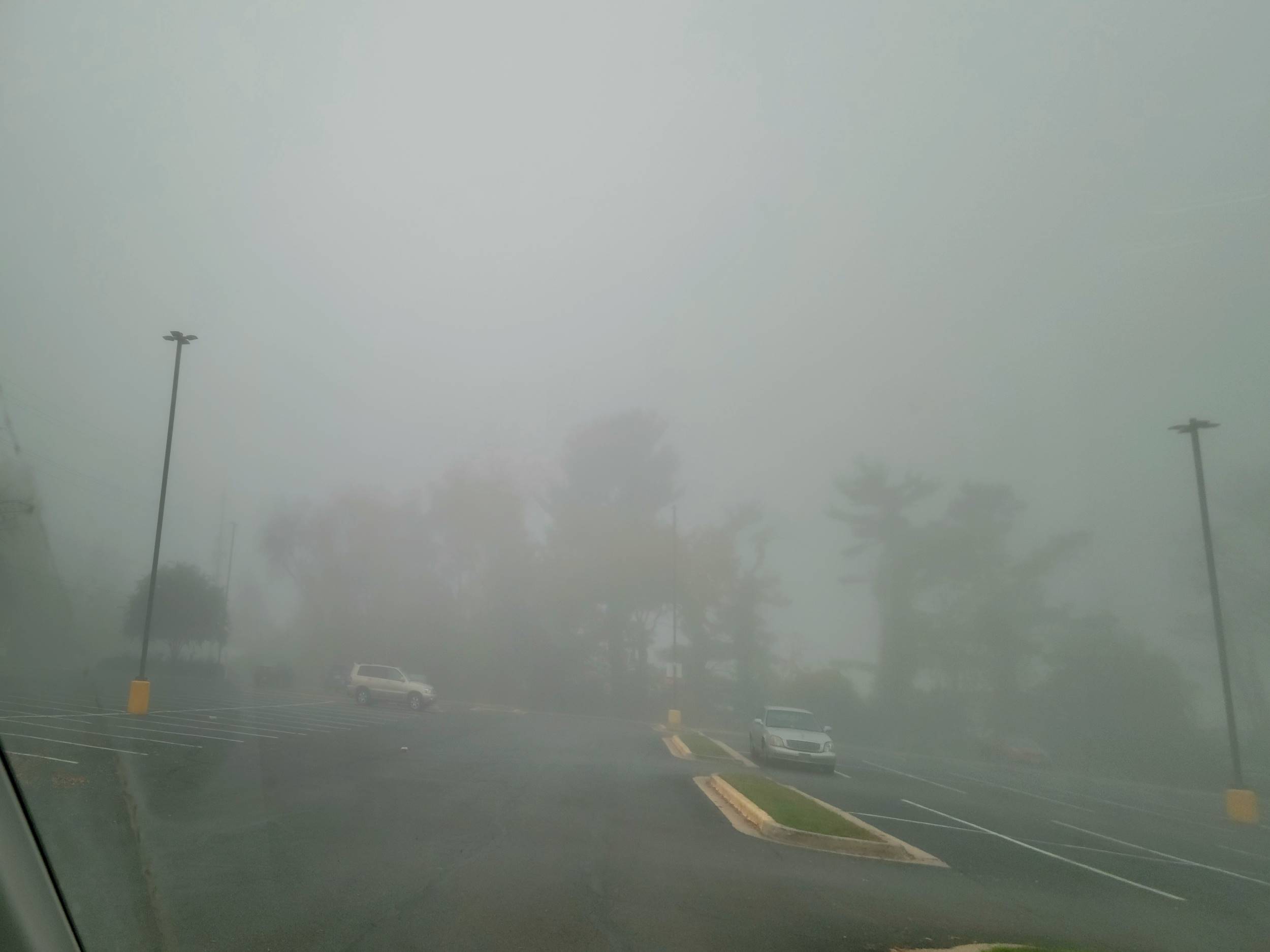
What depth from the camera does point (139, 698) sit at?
21016mm

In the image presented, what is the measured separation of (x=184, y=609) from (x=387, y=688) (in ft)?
30.7

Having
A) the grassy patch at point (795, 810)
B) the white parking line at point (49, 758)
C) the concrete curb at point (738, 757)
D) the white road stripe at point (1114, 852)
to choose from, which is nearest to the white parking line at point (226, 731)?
the white parking line at point (49, 758)

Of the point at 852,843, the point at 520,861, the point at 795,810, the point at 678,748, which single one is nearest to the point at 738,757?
the point at 678,748

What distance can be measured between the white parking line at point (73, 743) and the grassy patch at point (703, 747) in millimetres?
15758

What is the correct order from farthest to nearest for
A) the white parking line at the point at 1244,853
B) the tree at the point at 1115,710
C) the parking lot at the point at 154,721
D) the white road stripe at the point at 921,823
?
the tree at the point at 1115,710
the white parking line at the point at 1244,853
the white road stripe at the point at 921,823
the parking lot at the point at 154,721

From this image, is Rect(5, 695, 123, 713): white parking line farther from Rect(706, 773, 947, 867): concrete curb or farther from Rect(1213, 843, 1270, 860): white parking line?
Rect(1213, 843, 1270, 860): white parking line

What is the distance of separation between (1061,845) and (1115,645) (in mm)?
37366

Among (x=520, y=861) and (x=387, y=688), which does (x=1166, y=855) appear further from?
(x=387, y=688)

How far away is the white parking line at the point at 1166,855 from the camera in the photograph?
12.8m

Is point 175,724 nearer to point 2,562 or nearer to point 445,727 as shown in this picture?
point 2,562

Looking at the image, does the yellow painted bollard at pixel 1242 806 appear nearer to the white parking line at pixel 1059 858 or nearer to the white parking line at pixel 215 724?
the white parking line at pixel 1059 858

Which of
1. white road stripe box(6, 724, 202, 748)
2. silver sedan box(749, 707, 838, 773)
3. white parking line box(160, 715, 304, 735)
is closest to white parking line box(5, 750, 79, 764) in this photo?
white road stripe box(6, 724, 202, 748)

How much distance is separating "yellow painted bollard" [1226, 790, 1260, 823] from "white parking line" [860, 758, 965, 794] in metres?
6.37

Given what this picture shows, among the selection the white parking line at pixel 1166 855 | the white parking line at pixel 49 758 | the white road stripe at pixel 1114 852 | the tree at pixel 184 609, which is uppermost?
the tree at pixel 184 609
